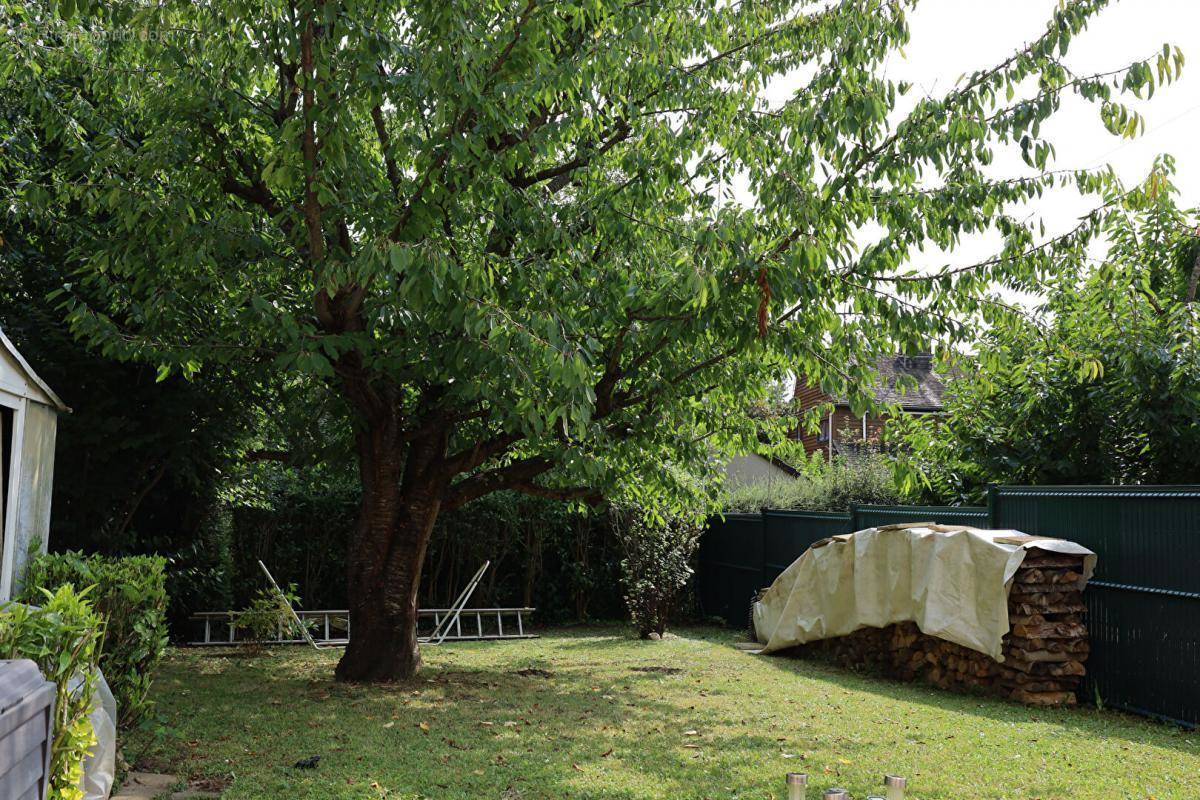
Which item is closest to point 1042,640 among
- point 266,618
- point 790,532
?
point 790,532

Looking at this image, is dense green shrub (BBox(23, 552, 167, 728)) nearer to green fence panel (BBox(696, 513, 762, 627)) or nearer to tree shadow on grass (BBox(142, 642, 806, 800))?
tree shadow on grass (BBox(142, 642, 806, 800))

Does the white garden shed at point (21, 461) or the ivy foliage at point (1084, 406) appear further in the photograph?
the ivy foliage at point (1084, 406)

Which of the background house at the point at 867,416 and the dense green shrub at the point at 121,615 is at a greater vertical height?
the background house at the point at 867,416

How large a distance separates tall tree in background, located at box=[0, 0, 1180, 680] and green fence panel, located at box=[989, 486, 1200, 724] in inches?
88.7

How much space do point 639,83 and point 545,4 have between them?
1.90 metres

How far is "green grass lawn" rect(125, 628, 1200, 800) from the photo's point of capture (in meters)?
5.69

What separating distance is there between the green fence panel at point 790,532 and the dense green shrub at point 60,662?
9201mm

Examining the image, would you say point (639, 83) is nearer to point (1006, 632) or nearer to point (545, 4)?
point (545, 4)

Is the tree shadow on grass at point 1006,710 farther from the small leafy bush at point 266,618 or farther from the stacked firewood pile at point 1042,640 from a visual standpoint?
the small leafy bush at point 266,618

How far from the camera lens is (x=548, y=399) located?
22.3 ft

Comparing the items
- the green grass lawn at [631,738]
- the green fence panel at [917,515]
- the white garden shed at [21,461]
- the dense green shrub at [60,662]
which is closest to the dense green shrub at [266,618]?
the green grass lawn at [631,738]

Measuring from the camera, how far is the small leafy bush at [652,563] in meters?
13.4

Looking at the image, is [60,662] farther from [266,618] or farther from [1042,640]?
[266,618]

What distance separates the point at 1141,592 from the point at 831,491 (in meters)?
7.46
